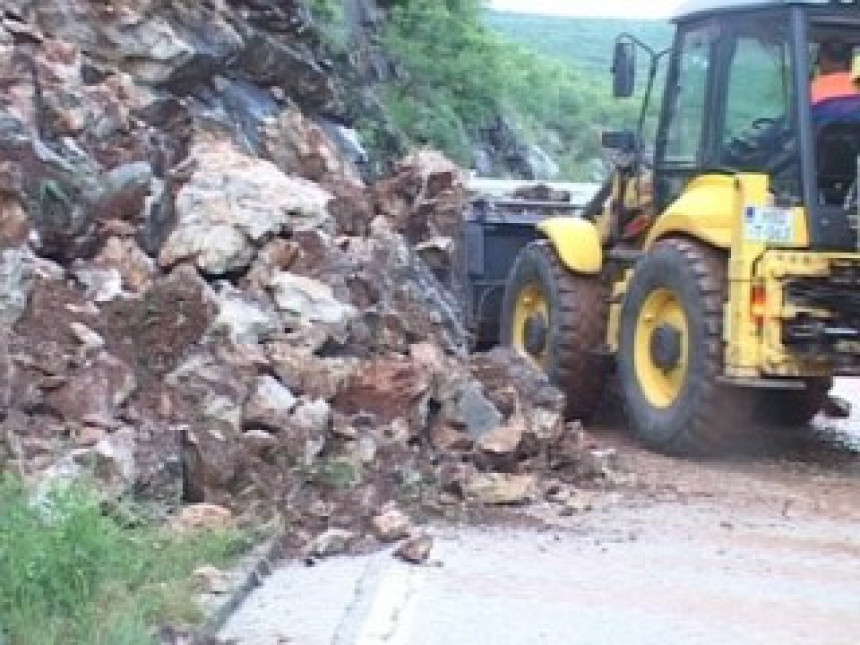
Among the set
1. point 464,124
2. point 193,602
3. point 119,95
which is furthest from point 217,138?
point 464,124

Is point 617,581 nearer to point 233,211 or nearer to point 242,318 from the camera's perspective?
point 242,318

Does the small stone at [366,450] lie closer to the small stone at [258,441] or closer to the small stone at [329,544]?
the small stone at [258,441]

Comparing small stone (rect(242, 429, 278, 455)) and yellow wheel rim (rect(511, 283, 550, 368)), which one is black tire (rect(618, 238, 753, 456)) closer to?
yellow wheel rim (rect(511, 283, 550, 368))

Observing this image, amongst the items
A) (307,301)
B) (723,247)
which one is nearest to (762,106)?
(723,247)

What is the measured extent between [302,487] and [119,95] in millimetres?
4028

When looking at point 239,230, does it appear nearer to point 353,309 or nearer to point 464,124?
point 353,309

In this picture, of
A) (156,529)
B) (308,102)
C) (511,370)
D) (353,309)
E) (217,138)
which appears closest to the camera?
(156,529)

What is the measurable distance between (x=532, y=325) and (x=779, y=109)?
2.84 m

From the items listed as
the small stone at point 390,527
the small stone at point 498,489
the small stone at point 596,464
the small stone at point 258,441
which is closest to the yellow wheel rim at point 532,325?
the small stone at point 596,464

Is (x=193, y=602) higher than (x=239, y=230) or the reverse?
the reverse

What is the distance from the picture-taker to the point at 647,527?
9.19m

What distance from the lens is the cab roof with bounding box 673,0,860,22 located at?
11.4 m

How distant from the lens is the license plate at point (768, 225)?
430 inches

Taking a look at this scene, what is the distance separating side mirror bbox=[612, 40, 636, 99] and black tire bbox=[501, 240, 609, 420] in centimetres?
134
